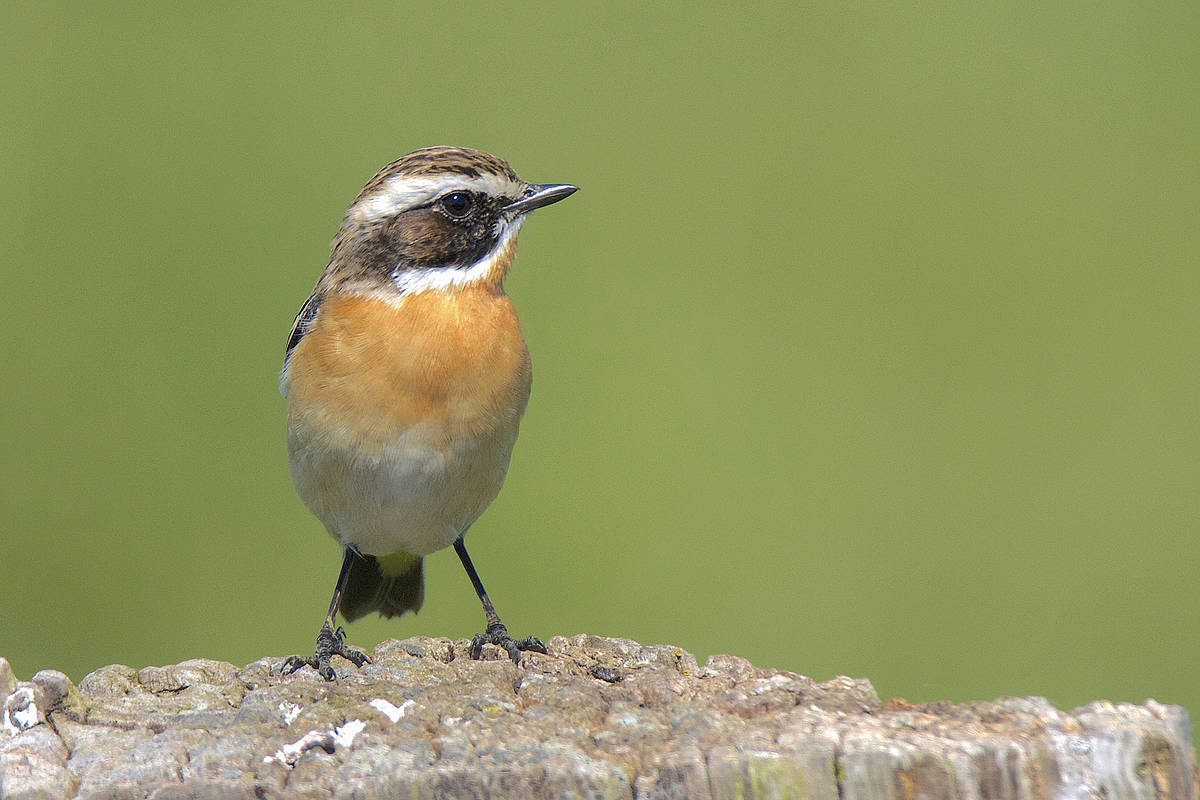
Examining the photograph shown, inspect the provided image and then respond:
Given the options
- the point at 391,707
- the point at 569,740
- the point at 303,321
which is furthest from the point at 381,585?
the point at 569,740

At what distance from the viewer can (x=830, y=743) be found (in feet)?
8.66

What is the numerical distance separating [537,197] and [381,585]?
1777 millimetres

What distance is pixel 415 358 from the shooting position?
453 centimetres

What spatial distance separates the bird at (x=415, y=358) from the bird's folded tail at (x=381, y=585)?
0.61 metres

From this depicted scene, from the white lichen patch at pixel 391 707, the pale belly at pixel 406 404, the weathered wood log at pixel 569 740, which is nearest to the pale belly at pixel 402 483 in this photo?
the pale belly at pixel 406 404

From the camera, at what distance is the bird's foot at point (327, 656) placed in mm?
3753

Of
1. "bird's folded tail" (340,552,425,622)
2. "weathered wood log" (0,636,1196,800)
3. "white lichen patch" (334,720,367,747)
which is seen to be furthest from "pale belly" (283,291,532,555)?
"white lichen patch" (334,720,367,747)

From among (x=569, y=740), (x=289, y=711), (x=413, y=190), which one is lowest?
(x=289, y=711)

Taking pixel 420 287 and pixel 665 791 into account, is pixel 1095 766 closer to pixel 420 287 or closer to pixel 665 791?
pixel 665 791

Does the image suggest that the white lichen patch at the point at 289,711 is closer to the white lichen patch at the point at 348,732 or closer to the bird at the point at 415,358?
the white lichen patch at the point at 348,732

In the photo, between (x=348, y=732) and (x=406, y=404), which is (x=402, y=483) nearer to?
(x=406, y=404)

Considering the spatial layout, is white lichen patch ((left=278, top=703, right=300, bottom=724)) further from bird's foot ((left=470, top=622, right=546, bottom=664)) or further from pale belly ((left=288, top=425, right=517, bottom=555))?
pale belly ((left=288, top=425, right=517, bottom=555))

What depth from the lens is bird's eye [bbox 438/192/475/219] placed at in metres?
4.67

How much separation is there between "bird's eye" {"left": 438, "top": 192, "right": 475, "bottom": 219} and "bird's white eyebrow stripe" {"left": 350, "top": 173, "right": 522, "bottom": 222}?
1.1 inches
